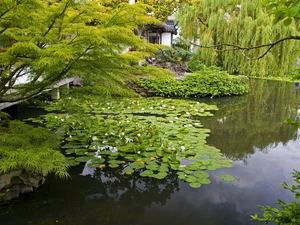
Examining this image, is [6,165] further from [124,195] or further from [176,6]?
[176,6]

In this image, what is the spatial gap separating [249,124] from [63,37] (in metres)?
4.40

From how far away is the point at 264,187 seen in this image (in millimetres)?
2959

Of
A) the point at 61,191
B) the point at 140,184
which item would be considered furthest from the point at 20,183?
the point at 140,184

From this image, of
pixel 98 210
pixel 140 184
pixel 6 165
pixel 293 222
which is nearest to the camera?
pixel 293 222

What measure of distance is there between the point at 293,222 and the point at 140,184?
1.81 metres

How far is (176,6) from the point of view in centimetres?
1058

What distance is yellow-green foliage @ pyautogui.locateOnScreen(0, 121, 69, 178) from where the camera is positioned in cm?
216

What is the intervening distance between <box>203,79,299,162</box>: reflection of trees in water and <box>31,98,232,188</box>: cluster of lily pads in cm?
41

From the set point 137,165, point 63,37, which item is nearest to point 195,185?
point 137,165

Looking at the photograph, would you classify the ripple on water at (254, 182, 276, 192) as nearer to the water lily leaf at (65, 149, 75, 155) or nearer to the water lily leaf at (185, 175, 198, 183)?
the water lily leaf at (185, 175, 198, 183)

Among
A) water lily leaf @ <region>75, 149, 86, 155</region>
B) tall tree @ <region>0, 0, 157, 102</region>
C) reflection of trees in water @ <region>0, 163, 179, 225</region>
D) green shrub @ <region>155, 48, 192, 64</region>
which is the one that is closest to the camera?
tall tree @ <region>0, 0, 157, 102</region>

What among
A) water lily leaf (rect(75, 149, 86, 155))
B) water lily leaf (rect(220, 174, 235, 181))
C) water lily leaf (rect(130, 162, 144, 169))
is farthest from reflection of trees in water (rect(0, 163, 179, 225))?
water lily leaf (rect(220, 174, 235, 181))

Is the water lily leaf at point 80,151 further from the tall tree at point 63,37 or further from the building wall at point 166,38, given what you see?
the building wall at point 166,38

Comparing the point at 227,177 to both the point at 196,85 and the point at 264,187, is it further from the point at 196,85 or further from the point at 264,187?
the point at 196,85
